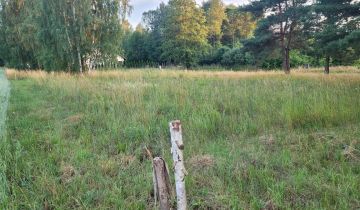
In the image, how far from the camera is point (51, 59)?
1981cm

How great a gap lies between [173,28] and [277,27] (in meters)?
17.5

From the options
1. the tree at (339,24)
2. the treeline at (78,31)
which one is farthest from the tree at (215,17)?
the tree at (339,24)

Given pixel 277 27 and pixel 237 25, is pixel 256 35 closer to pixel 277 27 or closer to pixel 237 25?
pixel 277 27

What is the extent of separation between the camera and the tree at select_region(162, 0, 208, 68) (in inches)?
1510

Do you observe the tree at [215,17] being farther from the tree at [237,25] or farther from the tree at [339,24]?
the tree at [339,24]

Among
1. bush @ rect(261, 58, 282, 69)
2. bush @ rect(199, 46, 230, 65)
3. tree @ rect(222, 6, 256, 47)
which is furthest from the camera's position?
tree @ rect(222, 6, 256, 47)

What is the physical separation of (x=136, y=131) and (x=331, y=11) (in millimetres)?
11837

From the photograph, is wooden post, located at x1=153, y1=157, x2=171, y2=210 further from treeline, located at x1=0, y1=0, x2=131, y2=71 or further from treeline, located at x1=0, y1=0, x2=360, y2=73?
treeline, located at x1=0, y1=0, x2=131, y2=71

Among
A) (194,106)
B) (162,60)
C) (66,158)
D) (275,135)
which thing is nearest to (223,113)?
(194,106)

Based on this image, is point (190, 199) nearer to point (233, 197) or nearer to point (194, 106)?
point (233, 197)

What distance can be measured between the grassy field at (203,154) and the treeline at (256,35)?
24.7 feet

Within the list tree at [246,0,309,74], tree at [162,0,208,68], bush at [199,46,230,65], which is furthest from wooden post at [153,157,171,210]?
bush at [199,46,230,65]

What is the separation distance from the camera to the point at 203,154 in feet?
13.2

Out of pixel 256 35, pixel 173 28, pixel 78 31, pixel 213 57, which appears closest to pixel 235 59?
pixel 213 57
